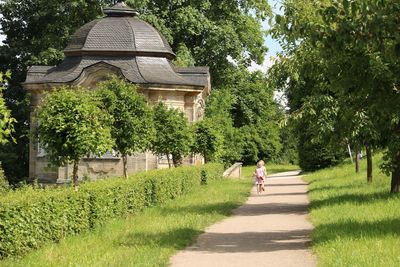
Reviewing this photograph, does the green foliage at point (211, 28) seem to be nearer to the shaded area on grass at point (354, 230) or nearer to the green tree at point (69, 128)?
the green tree at point (69, 128)

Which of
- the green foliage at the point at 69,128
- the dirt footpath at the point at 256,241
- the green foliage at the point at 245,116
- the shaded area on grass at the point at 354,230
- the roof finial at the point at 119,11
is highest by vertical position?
the roof finial at the point at 119,11

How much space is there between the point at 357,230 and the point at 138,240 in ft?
13.6

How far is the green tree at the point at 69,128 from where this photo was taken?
2009 centimetres

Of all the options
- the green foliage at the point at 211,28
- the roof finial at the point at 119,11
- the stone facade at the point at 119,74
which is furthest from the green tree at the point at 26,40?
the stone facade at the point at 119,74

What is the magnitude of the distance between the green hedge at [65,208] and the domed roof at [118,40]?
16.5m

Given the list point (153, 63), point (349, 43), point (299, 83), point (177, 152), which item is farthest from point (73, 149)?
point (153, 63)

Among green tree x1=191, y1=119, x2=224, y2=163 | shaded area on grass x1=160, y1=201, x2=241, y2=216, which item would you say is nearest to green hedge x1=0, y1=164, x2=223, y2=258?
shaded area on grass x1=160, y1=201, x2=241, y2=216

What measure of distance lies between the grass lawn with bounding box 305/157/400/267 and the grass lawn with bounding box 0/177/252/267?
254 cm

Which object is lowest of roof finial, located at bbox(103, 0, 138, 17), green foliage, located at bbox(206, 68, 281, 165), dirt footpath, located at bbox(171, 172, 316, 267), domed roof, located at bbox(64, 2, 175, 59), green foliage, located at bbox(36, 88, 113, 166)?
dirt footpath, located at bbox(171, 172, 316, 267)

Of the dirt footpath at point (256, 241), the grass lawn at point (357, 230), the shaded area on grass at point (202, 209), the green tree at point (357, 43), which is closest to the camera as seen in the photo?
the grass lawn at point (357, 230)

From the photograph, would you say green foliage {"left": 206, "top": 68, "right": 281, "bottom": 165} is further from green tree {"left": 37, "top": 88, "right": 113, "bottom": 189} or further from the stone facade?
green tree {"left": 37, "top": 88, "right": 113, "bottom": 189}

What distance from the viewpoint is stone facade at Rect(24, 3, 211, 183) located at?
3828 cm

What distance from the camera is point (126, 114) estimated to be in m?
25.1

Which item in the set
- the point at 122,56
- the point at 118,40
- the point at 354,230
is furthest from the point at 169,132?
the point at 354,230
